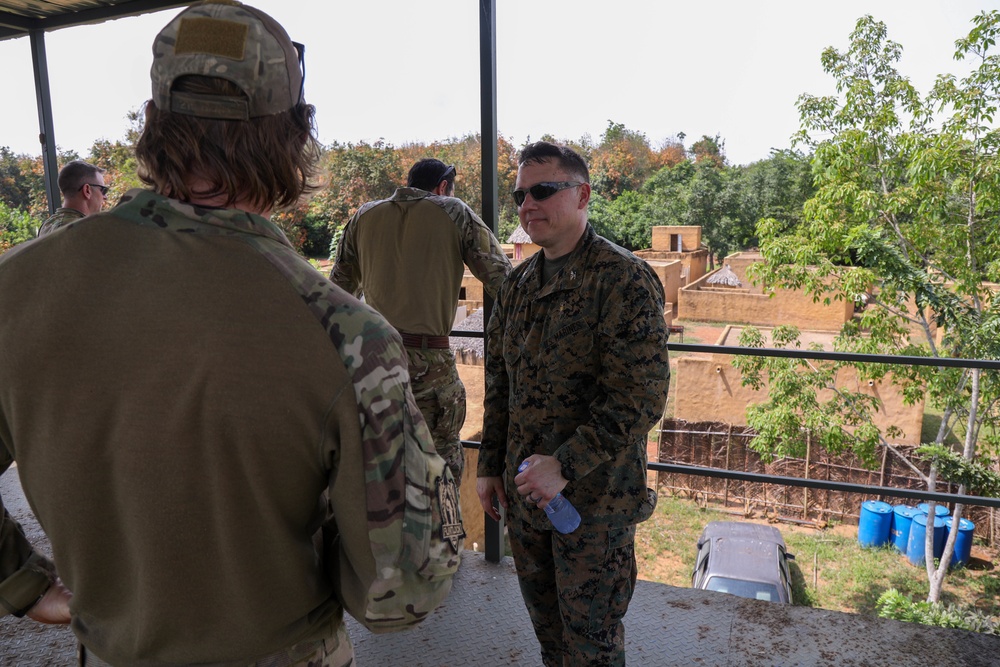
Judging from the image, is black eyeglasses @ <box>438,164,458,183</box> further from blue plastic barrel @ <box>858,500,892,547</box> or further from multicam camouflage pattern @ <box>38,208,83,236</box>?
blue plastic barrel @ <box>858,500,892,547</box>

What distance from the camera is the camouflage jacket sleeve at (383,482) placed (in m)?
0.77

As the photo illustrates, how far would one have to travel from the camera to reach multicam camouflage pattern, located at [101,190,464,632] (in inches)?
30.4

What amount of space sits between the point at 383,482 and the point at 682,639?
71.4 inches

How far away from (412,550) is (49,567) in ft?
1.80

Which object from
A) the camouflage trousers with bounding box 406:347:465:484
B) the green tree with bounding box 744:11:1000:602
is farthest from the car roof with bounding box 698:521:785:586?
the camouflage trousers with bounding box 406:347:465:484

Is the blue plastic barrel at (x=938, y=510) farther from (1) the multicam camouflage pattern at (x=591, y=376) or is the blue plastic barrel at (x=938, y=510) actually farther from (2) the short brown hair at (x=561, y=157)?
(2) the short brown hair at (x=561, y=157)

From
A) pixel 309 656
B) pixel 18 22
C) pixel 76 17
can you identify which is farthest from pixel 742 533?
pixel 309 656

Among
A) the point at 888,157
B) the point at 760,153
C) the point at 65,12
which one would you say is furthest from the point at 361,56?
the point at 65,12

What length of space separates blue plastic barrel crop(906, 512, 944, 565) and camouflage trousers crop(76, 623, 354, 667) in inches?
603

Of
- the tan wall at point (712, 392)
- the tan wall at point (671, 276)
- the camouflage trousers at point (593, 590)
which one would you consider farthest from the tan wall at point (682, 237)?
the camouflage trousers at point (593, 590)

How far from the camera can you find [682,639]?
226 cm

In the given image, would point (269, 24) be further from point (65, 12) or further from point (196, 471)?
point (65, 12)

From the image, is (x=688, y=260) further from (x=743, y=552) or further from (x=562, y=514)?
(x=562, y=514)

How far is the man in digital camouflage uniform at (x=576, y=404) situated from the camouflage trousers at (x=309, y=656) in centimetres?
63
